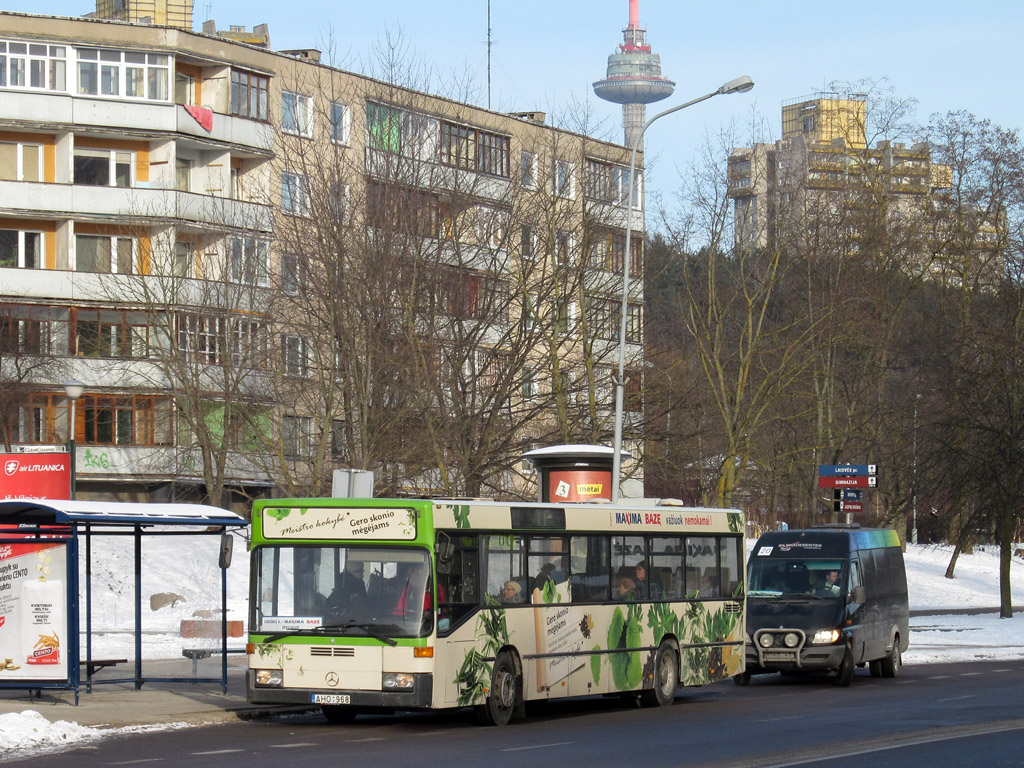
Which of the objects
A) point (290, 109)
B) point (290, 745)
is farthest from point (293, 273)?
point (290, 745)

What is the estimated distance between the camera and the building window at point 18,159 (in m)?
53.3

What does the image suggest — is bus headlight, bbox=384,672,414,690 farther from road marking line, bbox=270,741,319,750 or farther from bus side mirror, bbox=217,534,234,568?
bus side mirror, bbox=217,534,234,568

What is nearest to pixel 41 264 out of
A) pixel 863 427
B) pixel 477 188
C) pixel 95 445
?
pixel 95 445

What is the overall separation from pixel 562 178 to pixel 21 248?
20.9 m

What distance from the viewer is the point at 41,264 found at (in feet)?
177

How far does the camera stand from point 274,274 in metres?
40.2

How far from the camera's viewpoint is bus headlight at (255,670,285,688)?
16703mm

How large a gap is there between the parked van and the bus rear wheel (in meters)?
3.42

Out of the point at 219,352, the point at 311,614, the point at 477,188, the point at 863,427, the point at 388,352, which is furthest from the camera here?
the point at 863,427

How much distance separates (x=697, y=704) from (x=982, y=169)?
112 feet

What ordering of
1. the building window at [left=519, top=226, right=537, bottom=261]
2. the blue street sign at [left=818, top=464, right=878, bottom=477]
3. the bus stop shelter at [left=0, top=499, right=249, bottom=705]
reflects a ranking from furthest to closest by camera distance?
A: the building window at [left=519, top=226, right=537, bottom=261] < the blue street sign at [left=818, top=464, right=878, bottom=477] < the bus stop shelter at [left=0, top=499, right=249, bottom=705]

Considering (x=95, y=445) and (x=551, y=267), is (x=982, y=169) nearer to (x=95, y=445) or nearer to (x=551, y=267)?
(x=551, y=267)

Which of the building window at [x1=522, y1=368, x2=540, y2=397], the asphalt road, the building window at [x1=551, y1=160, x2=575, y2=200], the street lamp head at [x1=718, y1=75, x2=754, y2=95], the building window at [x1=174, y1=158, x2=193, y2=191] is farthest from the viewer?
the building window at [x1=174, y1=158, x2=193, y2=191]

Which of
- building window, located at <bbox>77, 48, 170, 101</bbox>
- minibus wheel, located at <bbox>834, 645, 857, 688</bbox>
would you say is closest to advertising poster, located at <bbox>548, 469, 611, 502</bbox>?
minibus wheel, located at <bbox>834, 645, 857, 688</bbox>
